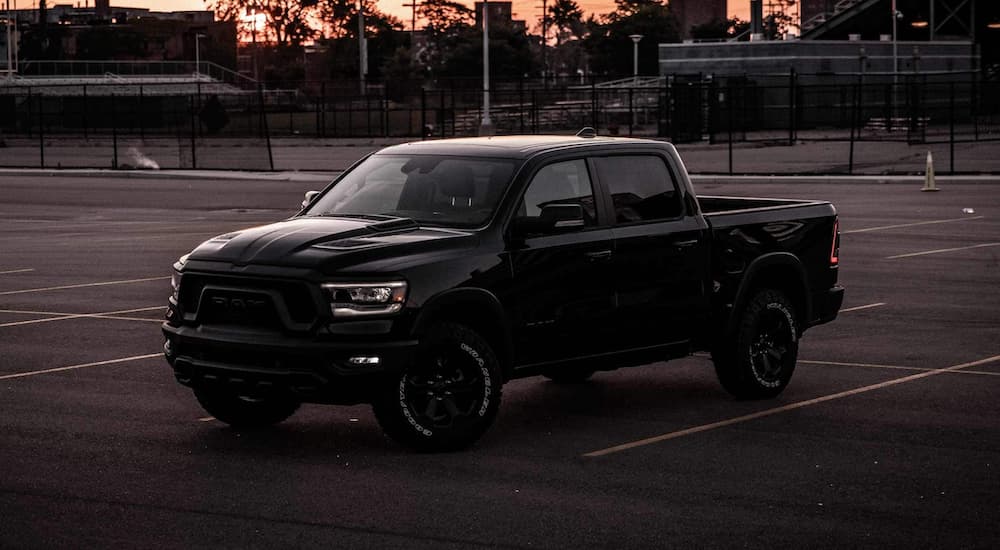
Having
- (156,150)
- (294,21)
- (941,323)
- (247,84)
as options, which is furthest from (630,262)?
(294,21)

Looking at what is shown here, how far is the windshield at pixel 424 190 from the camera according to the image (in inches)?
390

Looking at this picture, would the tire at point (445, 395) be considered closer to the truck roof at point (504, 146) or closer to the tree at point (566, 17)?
the truck roof at point (504, 146)

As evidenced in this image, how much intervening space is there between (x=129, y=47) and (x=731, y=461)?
146985 millimetres

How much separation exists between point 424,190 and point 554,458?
6.64 ft

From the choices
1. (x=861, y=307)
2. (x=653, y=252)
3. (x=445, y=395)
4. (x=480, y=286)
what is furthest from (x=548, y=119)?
(x=445, y=395)

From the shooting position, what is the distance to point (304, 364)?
884 centimetres

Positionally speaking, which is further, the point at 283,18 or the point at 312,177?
the point at 283,18

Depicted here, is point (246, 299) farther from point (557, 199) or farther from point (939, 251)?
point (939, 251)

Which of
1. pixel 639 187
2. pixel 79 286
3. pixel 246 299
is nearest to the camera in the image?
pixel 246 299

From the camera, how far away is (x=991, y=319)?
15.4 meters

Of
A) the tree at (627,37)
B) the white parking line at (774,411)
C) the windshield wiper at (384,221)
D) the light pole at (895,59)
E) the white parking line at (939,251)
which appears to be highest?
the tree at (627,37)

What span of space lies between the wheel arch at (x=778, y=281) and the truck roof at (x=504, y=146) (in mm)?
1159

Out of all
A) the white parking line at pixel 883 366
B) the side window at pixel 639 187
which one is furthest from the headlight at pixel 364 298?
the white parking line at pixel 883 366

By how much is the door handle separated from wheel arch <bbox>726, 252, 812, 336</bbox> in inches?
50.1
